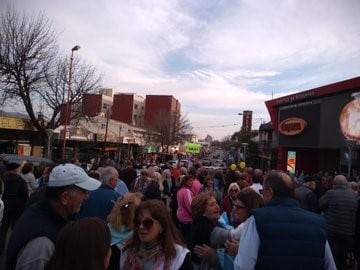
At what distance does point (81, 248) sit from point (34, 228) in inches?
24.0

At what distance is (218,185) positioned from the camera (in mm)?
11742

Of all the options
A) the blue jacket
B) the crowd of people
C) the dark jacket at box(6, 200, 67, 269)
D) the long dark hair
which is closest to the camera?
the long dark hair

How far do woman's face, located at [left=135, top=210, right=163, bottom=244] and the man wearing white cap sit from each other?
0.46m

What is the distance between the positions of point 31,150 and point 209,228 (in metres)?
33.7

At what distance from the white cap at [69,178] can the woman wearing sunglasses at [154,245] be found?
49 cm

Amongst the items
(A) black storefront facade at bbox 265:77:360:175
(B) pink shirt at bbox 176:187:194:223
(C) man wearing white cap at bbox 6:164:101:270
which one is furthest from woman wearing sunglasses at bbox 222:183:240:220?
(A) black storefront facade at bbox 265:77:360:175

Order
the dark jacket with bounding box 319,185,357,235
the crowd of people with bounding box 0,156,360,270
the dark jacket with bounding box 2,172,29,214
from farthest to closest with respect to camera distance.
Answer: the dark jacket with bounding box 2,172,29,214
the dark jacket with bounding box 319,185,357,235
the crowd of people with bounding box 0,156,360,270

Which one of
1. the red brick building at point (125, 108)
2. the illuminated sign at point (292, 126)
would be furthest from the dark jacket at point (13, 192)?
the red brick building at point (125, 108)

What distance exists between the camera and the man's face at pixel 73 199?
9.98 ft

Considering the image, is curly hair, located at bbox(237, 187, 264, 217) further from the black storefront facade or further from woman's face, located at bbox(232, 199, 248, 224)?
the black storefront facade

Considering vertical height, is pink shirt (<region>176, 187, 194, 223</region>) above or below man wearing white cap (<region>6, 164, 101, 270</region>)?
below

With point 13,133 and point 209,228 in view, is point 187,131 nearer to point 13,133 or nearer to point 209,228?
point 13,133

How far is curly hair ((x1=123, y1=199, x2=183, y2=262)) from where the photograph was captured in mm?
3240

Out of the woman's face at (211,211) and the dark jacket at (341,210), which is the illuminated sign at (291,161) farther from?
the woman's face at (211,211)
